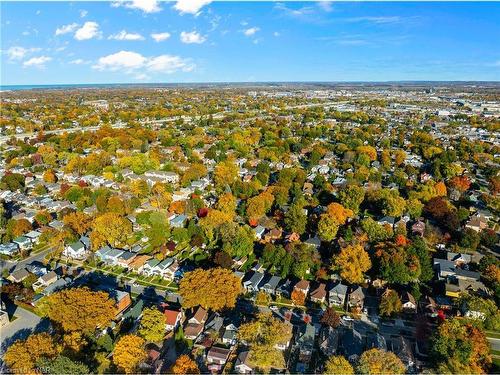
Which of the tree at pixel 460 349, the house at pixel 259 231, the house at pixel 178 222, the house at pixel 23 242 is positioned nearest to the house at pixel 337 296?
the tree at pixel 460 349

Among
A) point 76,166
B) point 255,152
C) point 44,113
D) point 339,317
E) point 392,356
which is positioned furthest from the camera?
point 44,113

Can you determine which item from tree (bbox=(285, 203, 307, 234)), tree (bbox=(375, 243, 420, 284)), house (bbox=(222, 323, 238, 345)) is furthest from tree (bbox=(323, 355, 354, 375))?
tree (bbox=(285, 203, 307, 234))

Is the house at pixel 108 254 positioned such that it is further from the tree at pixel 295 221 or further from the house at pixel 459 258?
the house at pixel 459 258

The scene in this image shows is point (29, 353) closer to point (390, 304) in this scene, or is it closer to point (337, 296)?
point (337, 296)

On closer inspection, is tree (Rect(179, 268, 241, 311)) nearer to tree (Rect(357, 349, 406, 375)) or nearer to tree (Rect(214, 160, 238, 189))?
tree (Rect(357, 349, 406, 375))

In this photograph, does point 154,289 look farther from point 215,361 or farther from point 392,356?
point 392,356

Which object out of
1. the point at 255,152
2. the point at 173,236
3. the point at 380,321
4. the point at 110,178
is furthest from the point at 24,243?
the point at 255,152
